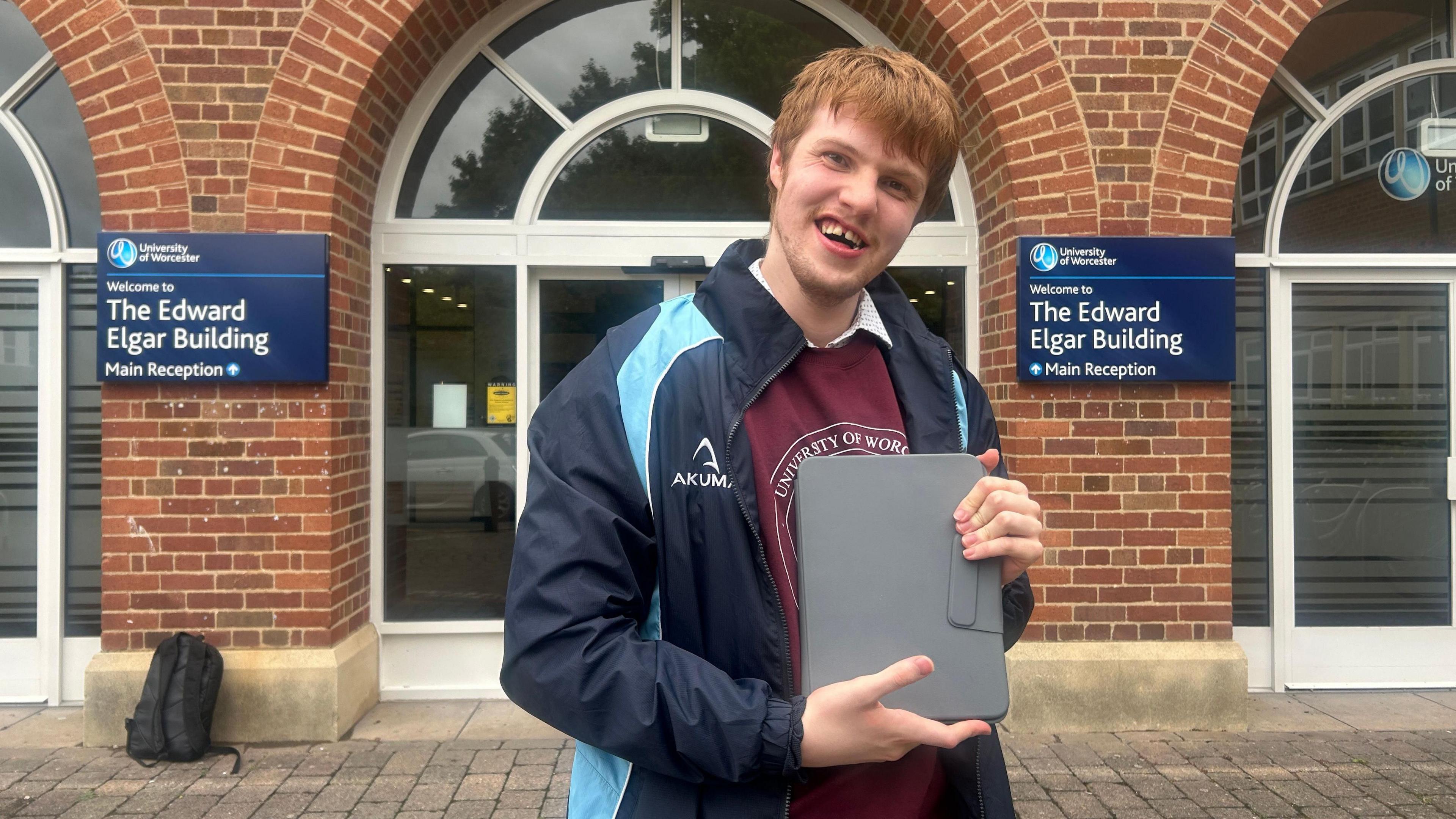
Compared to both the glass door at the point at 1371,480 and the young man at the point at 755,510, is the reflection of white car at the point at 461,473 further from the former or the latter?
the glass door at the point at 1371,480

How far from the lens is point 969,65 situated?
489 centimetres

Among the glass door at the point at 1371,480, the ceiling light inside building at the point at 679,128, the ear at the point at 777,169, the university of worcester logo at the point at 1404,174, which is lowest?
the glass door at the point at 1371,480

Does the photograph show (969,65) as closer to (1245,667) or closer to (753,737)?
(1245,667)

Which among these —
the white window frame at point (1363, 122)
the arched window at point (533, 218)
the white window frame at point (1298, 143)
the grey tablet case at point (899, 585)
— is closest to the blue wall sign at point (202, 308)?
the arched window at point (533, 218)

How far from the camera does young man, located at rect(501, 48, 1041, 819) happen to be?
1.20 meters

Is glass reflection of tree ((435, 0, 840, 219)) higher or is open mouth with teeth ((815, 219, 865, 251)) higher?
glass reflection of tree ((435, 0, 840, 219))

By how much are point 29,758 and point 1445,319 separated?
25.5 feet

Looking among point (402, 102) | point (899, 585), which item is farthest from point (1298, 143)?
point (899, 585)

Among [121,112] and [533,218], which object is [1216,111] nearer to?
[533,218]

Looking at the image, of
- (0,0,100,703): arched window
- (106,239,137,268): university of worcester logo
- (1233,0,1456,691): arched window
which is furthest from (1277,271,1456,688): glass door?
(0,0,100,703): arched window

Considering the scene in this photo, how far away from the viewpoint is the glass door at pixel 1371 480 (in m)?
5.57

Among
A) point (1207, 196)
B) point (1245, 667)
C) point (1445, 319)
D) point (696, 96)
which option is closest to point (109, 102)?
point (696, 96)

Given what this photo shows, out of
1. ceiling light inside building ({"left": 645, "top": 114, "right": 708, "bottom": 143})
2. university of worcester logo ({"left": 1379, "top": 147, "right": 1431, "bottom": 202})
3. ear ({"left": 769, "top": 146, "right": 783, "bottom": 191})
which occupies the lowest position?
ear ({"left": 769, "top": 146, "right": 783, "bottom": 191})

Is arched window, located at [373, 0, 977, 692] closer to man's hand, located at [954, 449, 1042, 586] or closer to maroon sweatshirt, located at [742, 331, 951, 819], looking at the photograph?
maroon sweatshirt, located at [742, 331, 951, 819]
